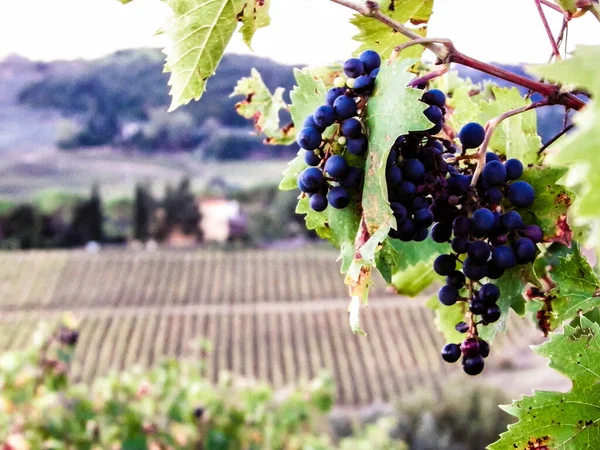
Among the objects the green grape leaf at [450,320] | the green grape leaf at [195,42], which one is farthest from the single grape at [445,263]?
the green grape leaf at [195,42]

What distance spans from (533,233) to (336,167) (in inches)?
6.8

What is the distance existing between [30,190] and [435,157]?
14311 millimetres

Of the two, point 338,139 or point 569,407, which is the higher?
point 338,139

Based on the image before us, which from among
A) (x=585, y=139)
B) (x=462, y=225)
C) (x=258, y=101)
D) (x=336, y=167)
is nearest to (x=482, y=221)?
(x=462, y=225)

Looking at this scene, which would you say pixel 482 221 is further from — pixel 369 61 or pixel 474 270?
pixel 369 61

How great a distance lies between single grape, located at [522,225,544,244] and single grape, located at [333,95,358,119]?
17cm

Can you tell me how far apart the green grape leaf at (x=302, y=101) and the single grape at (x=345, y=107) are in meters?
0.05

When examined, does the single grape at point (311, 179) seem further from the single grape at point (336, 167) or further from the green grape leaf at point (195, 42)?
the green grape leaf at point (195, 42)

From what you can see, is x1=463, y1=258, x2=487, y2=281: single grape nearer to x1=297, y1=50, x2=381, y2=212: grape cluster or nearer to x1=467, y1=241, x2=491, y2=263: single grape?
x1=467, y1=241, x2=491, y2=263: single grape

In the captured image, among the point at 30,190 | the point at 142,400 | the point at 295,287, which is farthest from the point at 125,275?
the point at 142,400

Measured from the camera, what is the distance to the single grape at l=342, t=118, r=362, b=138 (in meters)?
0.46

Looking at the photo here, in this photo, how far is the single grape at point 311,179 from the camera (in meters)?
0.47

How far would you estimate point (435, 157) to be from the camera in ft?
1.60

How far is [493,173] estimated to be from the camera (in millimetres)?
509
